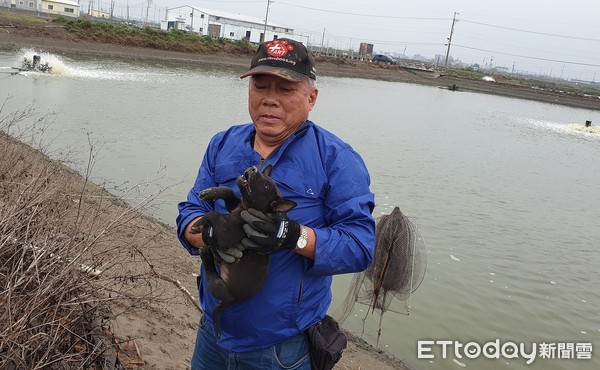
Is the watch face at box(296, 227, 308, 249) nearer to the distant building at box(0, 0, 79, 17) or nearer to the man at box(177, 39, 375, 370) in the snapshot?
the man at box(177, 39, 375, 370)

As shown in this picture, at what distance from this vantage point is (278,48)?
2.30 meters

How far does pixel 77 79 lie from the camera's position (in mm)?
22562

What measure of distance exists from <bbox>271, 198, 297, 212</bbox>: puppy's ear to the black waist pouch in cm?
61

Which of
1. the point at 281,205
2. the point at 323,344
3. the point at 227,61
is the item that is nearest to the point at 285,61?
the point at 281,205

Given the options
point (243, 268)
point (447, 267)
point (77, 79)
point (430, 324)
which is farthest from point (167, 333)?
point (77, 79)

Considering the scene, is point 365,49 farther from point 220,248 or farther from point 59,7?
point 220,248

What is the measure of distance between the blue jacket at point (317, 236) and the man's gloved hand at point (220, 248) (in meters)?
0.21

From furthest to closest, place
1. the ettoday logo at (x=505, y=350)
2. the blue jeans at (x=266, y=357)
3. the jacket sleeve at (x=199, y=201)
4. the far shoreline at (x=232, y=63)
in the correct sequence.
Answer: the far shoreline at (x=232, y=63) < the ettoday logo at (x=505, y=350) < the jacket sleeve at (x=199, y=201) < the blue jeans at (x=266, y=357)

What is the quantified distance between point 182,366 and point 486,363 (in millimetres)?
3561

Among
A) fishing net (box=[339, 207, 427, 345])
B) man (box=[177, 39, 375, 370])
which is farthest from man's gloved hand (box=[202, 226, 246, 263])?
fishing net (box=[339, 207, 427, 345])

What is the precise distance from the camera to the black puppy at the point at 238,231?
6.86 ft

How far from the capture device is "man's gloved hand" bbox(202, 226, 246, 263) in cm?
214

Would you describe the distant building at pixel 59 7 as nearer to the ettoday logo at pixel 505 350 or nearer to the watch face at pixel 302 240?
the ettoday logo at pixel 505 350

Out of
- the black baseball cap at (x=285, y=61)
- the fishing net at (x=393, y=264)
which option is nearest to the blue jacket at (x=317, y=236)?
the black baseball cap at (x=285, y=61)
